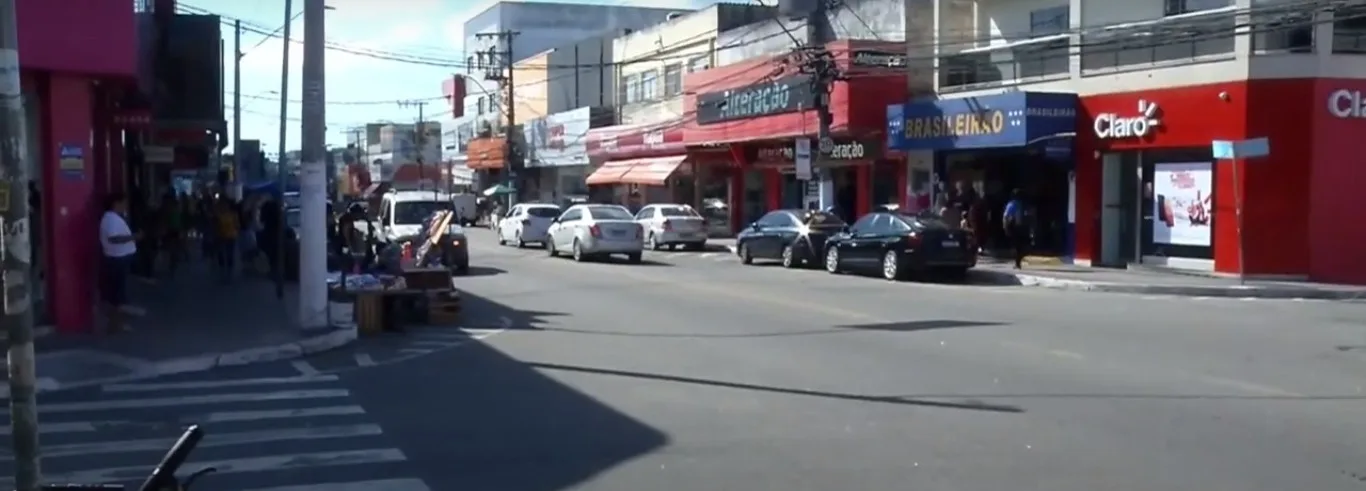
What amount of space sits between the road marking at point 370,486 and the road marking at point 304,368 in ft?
19.0

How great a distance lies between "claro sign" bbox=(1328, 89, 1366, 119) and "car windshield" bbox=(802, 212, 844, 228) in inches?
426

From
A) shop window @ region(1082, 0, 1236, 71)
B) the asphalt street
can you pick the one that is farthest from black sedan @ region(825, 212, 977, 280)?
the asphalt street

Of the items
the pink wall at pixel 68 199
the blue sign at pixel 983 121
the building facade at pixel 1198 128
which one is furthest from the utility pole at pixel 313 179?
the blue sign at pixel 983 121

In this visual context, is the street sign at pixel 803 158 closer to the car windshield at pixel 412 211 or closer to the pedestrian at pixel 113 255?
the car windshield at pixel 412 211

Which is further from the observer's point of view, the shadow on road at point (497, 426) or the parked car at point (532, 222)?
the parked car at point (532, 222)

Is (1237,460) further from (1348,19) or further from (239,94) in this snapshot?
(239,94)

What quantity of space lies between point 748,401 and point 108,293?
8.81 m

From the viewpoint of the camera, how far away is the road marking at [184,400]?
12.3 metres

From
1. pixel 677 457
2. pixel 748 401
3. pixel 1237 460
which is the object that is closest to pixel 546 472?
pixel 677 457

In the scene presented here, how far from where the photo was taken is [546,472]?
916 cm

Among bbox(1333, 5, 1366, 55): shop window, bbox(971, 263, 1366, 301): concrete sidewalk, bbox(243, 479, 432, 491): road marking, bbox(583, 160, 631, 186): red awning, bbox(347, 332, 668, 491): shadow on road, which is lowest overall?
bbox(243, 479, 432, 491): road marking

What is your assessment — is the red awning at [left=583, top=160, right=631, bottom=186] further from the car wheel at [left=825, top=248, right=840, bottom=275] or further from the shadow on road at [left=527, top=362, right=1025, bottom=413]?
the shadow on road at [left=527, top=362, right=1025, bottom=413]

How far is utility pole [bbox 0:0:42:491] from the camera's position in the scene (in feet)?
18.2

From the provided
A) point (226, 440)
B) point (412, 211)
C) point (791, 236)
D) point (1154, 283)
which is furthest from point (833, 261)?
point (226, 440)
